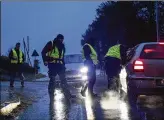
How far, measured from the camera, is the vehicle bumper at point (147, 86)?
10.8 metres

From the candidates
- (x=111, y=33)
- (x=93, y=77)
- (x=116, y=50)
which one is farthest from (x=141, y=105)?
(x=111, y=33)

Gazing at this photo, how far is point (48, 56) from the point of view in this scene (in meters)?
13.4

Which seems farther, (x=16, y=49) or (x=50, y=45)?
(x=16, y=49)

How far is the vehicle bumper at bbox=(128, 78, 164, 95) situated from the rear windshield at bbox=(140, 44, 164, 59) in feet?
1.88

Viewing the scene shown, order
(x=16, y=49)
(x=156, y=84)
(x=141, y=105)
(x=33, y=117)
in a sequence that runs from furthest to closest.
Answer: (x=16, y=49)
(x=141, y=105)
(x=156, y=84)
(x=33, y=117)

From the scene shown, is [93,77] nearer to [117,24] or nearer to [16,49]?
[16,49]

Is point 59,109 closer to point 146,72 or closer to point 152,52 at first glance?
point 146,72

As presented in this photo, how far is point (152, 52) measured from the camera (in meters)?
11.3

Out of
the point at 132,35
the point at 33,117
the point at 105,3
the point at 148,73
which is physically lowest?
the point at 33,117

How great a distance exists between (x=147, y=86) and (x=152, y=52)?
2.77 ft

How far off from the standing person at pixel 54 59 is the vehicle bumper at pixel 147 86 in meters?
2.97

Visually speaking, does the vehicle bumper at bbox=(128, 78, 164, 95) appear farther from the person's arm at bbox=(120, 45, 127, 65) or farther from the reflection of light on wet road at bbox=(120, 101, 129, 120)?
the person's arm at bbox=(120, 45, 127, 65)

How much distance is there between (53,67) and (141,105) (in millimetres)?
2849

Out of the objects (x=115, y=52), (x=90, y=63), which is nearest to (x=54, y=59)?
(x=90, y=63)
